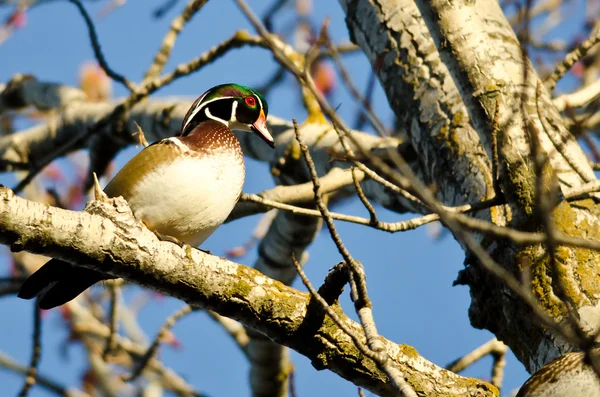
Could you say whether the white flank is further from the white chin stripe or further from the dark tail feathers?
the white chin stripe

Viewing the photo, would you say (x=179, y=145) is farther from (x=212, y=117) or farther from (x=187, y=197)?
(x=212, y=117)

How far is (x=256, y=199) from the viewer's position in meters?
3.25

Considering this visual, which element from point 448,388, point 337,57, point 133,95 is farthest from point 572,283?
point 133,95

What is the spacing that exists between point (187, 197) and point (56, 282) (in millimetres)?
551

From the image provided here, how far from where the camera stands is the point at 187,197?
299 cm

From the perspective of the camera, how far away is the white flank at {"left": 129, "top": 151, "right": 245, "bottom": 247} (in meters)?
2.96

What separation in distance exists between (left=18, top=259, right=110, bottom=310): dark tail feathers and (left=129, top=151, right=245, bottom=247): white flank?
0.29m

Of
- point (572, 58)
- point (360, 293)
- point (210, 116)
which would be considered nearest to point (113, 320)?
point (210, 116)

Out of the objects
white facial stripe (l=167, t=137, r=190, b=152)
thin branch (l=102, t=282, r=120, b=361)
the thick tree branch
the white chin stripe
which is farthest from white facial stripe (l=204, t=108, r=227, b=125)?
thin branch (l=102, t=282, r=120, b=361)

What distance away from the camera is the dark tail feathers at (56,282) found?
280cm

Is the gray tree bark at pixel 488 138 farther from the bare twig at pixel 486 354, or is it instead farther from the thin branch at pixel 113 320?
the thin branch at pixel 113 320

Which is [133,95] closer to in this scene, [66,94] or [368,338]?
[66,94]

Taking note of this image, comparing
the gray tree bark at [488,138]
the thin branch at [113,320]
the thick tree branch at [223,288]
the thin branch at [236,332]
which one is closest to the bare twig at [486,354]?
the gray tree bark at [488,138]

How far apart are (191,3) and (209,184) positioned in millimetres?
2407
